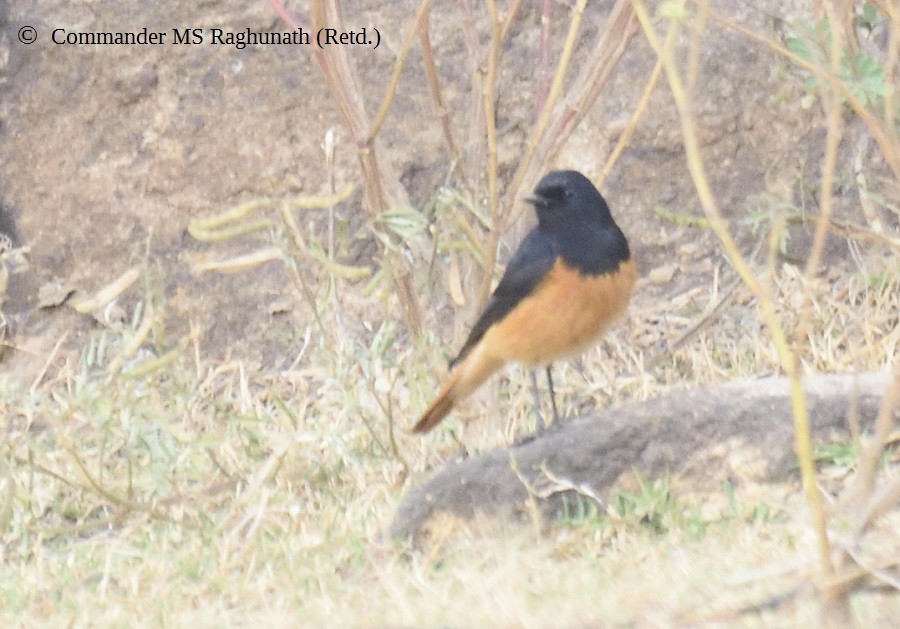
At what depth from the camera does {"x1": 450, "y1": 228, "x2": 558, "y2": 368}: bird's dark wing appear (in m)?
5.11

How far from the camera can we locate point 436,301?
19.6 feet

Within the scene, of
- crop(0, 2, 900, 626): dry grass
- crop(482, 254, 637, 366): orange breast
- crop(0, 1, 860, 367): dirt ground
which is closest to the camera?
crop(0, 2, 900, 626): dry grass

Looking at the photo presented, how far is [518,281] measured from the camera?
514cm

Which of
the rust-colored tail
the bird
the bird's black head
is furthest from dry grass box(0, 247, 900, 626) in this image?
the bird's black head

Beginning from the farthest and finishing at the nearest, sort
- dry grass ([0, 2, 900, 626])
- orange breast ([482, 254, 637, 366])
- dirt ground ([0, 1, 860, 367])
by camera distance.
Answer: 1. dirt ground ([0, 1, 860, 367])
2. orange breast ([482, 254, 637, 366])
3. dry grass ([0, 2, 900, 626])

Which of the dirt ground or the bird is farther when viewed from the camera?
the dirt ground

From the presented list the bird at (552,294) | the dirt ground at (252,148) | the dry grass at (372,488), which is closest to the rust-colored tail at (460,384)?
the bird at (552,294)

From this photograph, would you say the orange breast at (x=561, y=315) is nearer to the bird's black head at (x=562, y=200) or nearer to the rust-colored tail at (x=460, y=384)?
the rust-colored tail at (x=460, y=384)

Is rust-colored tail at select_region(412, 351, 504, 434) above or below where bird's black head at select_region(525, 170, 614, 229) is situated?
below

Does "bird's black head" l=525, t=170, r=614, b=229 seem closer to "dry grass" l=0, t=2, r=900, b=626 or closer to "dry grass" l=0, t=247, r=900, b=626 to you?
"dry grass" l=0, t=2, r=900, b=626

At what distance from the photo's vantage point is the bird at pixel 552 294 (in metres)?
5.08

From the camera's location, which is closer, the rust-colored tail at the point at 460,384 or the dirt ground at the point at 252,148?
the rust-colored tail at the point at 460,384

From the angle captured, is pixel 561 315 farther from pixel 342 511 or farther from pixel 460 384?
pixel 342 511

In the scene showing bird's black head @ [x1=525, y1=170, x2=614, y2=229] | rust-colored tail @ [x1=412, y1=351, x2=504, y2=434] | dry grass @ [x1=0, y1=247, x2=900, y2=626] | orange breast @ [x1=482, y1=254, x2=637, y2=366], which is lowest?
dry grass @ [x1=0, y1=247, x2=900, y2=626]
